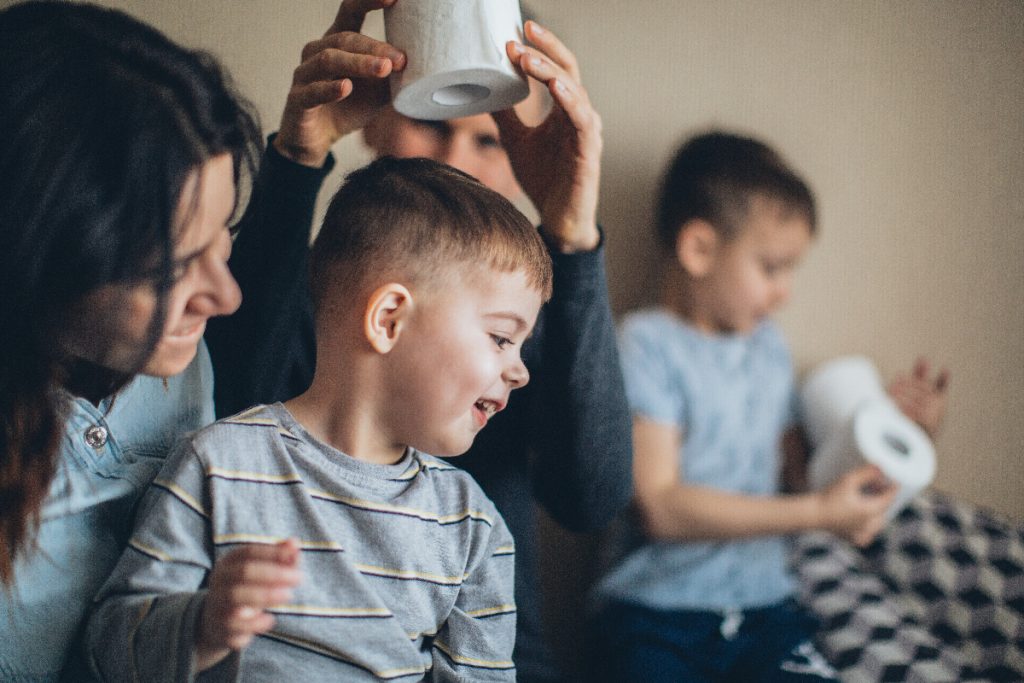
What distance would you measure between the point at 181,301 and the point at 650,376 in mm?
802

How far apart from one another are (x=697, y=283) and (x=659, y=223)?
0.14 m

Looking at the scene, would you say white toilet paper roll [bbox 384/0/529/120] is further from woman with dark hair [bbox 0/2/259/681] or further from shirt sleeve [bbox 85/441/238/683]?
shirt sleeve [bbox 85/441/238/683]

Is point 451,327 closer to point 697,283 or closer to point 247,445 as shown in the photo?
point 247,445

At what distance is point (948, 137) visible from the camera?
1.36 m

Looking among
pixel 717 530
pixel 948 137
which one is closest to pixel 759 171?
pixel 948 137

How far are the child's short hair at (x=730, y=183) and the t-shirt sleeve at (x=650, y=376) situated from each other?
20cm

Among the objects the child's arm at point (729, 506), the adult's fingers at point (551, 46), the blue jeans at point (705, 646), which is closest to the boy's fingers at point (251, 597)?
the adult's fingers at point (551, 46)

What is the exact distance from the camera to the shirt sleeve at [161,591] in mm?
545

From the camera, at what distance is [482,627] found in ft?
2.32

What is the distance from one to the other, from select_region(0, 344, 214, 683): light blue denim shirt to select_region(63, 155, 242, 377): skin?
10cm

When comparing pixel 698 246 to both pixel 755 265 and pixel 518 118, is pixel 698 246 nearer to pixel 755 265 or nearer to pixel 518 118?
pixel 755 265

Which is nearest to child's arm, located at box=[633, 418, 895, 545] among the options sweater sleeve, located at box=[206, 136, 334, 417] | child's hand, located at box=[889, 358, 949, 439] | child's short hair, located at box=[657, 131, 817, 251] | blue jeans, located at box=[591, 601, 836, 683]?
blue jeans, located at box=[591, 601, 836, 683]

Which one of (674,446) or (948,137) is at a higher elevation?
(948,137)

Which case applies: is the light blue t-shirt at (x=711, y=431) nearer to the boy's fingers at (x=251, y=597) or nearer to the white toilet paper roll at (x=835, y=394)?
the white toilet paper roll at (x=835, y=394)
